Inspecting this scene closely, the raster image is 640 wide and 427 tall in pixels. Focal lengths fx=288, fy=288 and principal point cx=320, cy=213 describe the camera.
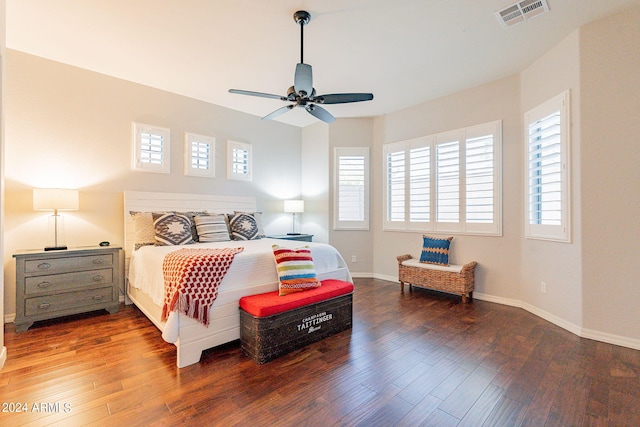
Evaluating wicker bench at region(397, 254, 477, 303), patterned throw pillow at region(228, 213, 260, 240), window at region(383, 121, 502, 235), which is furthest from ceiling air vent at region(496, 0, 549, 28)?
patterned throw pillow at region(228, 213, 260, 240)

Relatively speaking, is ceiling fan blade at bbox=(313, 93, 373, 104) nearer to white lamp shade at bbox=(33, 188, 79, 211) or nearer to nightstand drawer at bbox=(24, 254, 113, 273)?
white lamp shade at bbox=(33, 188, 79, 211)

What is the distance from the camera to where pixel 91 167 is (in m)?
3.60

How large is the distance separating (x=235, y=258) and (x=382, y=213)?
3.22 m

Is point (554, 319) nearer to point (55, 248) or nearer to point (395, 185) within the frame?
point (395, 185)

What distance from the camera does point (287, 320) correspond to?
2400mm

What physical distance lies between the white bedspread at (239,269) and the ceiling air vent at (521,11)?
279 centimetres

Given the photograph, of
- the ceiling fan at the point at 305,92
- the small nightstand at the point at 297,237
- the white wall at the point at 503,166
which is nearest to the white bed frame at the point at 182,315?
the small nightstand at the point at 297,237

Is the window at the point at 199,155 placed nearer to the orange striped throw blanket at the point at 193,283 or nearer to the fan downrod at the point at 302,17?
the orange striped throw blanket at the point at 193,283

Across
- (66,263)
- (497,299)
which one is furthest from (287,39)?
(497,299)

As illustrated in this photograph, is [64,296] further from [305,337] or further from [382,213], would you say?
[382,213]

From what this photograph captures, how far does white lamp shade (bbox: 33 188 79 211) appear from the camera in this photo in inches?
117

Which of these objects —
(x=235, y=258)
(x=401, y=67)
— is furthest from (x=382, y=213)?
(x=235, y=258)

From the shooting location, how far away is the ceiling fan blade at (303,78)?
2.49 m

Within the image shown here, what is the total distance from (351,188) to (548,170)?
2.89 metres
